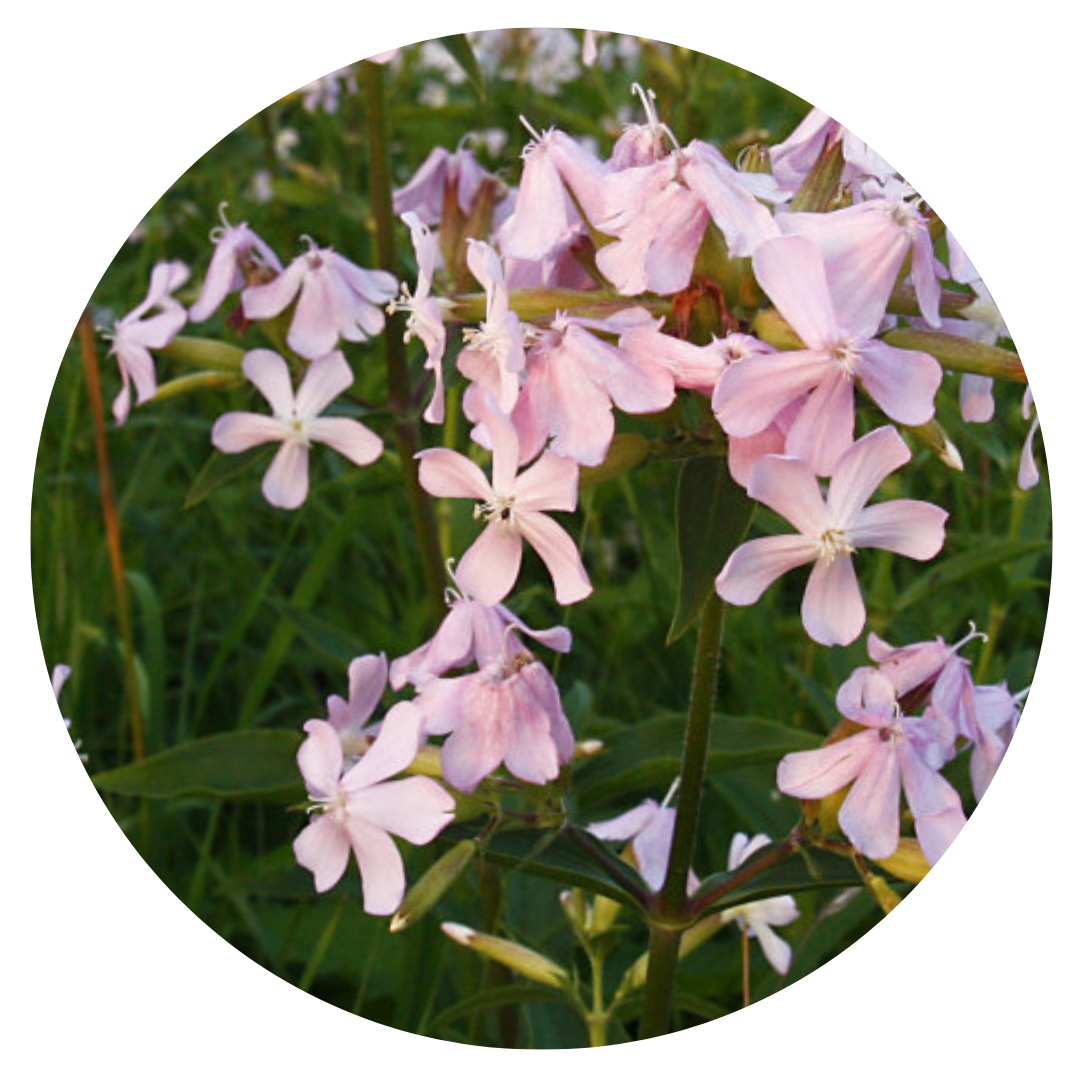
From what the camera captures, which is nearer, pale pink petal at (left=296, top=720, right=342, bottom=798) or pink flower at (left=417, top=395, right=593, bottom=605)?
pink flower at (left=417, top=395, right=593, bottom=605)

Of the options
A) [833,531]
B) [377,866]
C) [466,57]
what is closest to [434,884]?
[377,866]

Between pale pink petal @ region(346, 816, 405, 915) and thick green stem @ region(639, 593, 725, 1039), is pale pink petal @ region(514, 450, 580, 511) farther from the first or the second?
pale pink petal @ region(346, 816, 405, 915)

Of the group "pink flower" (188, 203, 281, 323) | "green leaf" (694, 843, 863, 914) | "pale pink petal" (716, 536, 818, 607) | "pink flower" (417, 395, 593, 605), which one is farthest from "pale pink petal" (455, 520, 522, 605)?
"pink flower" (188, 203, 281, 323)

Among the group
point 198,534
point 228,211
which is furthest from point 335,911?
point 228,211

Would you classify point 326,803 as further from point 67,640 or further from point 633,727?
point 67,640

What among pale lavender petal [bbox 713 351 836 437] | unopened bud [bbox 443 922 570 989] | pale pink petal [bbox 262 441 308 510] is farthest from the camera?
pale pink petal [bbox 262 441 308 510]

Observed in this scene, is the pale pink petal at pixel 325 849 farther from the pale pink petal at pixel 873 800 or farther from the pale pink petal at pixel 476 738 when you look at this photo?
the pale pink petal at pixel 873 800

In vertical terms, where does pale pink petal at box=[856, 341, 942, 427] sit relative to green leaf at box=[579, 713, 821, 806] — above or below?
above
